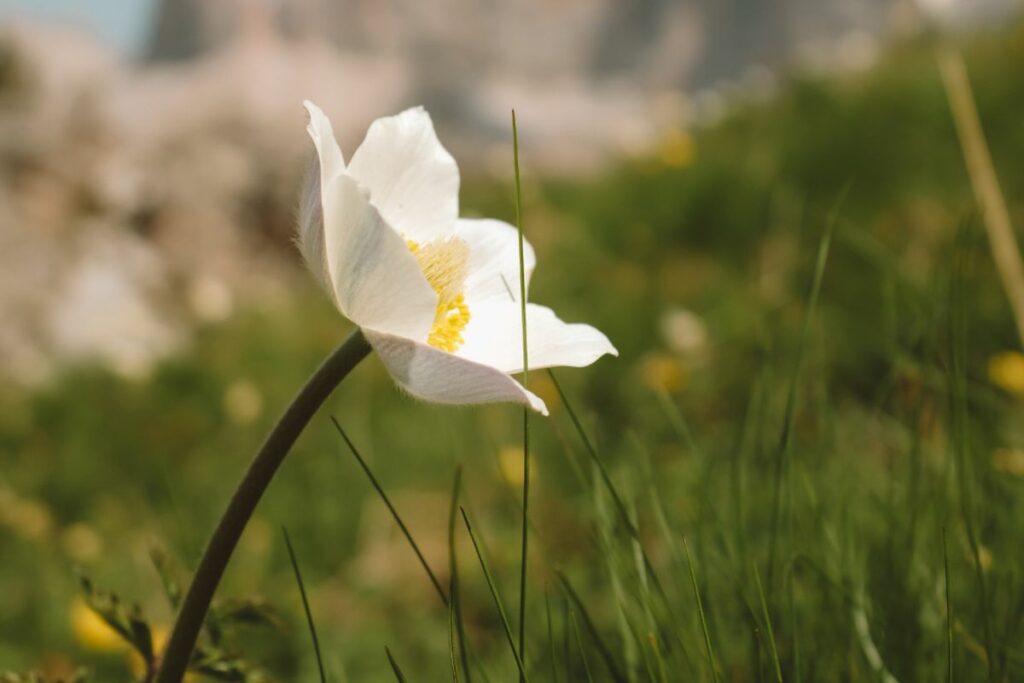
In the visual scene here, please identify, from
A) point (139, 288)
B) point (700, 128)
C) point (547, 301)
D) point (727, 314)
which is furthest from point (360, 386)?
point (139, 288)

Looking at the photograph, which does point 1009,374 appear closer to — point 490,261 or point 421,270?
point 490,261

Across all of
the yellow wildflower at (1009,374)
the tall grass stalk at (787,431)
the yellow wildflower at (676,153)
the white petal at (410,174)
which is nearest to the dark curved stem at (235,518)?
the white petal at (410,174)

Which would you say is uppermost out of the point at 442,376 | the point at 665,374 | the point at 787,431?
the point at 442,376

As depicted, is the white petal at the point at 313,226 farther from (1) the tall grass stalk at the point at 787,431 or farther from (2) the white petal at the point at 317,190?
(1) the tall grass stalk at the point at 787,431

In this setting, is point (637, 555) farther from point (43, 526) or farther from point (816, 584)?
point (43, 526)

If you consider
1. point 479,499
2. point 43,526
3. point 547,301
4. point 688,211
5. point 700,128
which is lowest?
point 43,526

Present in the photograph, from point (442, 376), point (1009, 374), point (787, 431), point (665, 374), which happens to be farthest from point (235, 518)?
point (665, 374)

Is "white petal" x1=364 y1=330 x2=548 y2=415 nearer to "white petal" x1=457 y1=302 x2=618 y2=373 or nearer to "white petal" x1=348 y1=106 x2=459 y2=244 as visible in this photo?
"white petal" x1=457 y1=302 x2=618 y2=373
